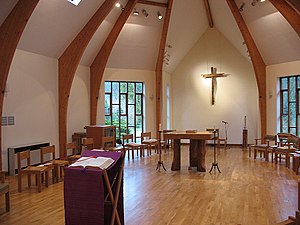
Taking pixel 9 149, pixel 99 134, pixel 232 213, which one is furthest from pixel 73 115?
pixel 232 213

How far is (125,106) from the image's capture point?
10.6 meters

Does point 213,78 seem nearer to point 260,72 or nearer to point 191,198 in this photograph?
point 260,72

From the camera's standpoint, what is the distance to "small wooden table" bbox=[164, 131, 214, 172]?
6594 millimetres

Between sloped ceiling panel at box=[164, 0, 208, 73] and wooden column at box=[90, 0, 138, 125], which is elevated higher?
sloped ceiling panel at box=[164, 0, 208, 73]

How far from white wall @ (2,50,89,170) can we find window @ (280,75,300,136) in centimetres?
634

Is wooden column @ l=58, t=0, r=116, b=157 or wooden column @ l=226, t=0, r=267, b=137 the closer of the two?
wooden column @ l=58, t=0, r=116, b=157

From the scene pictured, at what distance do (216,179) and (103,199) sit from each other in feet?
12.2

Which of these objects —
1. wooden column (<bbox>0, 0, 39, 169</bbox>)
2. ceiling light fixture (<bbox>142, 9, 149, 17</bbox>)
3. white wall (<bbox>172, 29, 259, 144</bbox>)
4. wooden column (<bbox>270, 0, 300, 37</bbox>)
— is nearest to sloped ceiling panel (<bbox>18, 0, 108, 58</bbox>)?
wooden column (<bbox>0, 0, 39, 169</bbox>)

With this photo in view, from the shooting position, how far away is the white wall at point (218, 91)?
1086cm

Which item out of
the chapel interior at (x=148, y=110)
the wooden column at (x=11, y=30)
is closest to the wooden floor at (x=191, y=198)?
the chapel interior at (x=148, y=110)

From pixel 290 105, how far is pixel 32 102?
24.0 feet

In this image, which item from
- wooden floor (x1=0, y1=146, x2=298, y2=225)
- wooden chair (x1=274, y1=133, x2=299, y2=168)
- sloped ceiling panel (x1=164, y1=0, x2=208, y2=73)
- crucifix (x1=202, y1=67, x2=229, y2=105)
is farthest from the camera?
crucifix (x1=202, y1=67, x2=229, y2=105)

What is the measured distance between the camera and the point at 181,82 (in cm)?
1175

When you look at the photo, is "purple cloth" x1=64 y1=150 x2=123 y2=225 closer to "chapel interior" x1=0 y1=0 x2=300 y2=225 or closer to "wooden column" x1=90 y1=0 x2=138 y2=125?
"chapel interior" x1=0 y1=0 x2=300 y2=225
